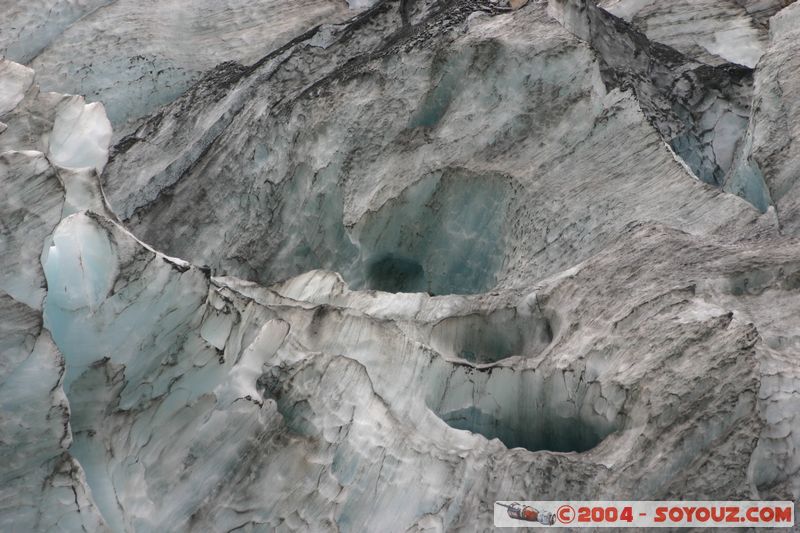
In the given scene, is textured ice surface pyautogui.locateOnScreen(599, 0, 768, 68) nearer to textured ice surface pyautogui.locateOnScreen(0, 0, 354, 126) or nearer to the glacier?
the glacier

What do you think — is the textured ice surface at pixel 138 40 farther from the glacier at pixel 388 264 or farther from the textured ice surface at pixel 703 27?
the textured ice surface at pixel 703 27

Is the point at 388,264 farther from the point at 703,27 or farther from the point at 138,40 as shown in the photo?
the point at 703,27

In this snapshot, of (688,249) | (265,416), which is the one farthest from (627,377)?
(265,416)

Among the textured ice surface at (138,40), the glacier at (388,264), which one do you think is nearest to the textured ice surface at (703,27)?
the glacier at (388,264)

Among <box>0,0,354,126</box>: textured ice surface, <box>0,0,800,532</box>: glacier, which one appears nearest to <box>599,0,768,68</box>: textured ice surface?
<box>0,0,800,532</box>: glacier

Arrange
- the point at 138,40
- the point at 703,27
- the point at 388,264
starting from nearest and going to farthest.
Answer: the point at 388,264 → the point at 138,40 → the point at 703,27

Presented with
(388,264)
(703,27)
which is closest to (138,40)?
(388,264)

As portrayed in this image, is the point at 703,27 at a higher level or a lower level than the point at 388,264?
higher

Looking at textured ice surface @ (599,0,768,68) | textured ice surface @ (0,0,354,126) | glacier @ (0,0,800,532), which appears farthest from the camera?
textured ice surface @ (599,0,768,68)
